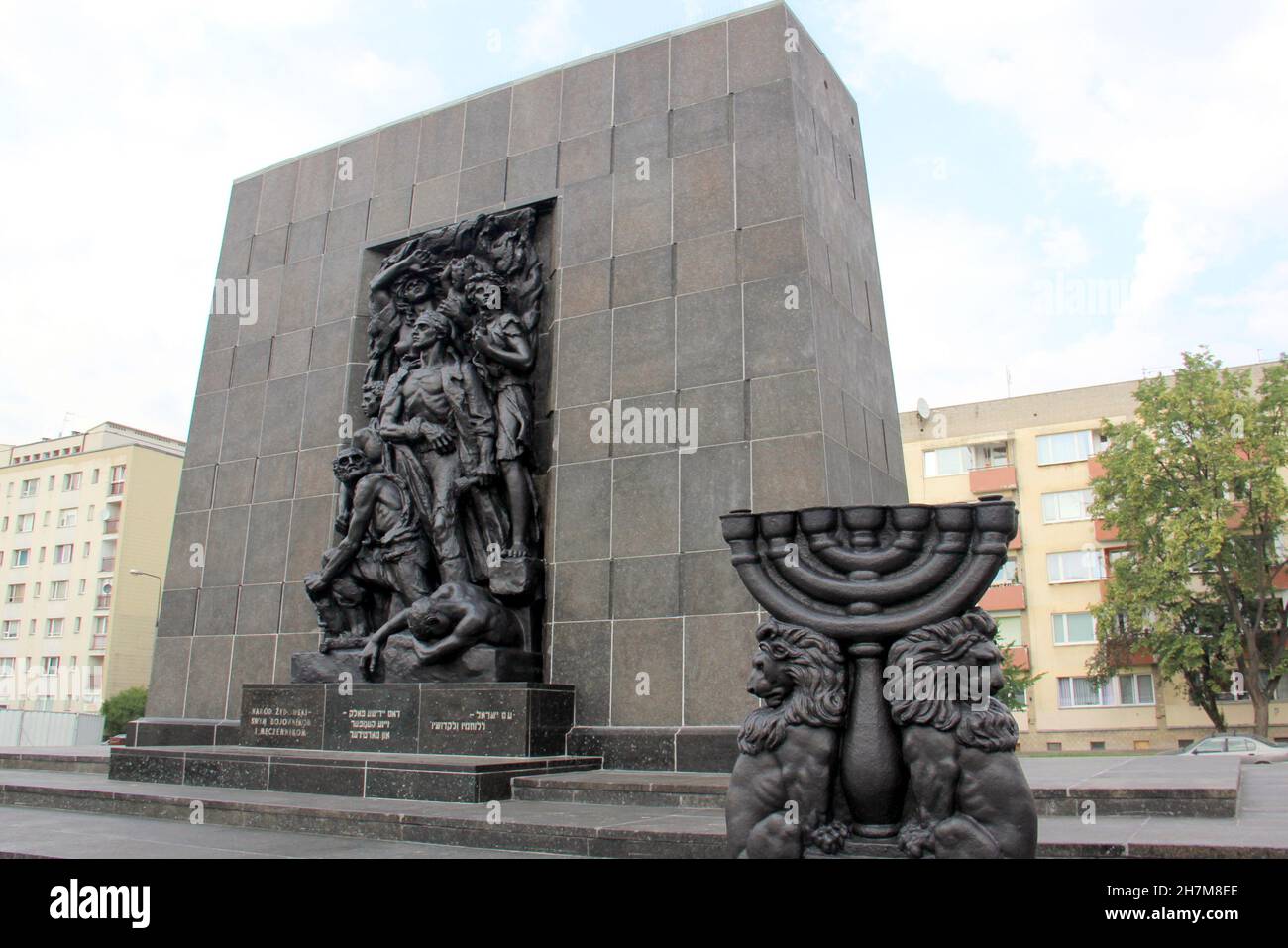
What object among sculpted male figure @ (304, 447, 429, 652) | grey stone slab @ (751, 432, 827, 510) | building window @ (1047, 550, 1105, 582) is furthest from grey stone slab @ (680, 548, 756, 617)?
building window @ (1047, 550, 1105, 582)

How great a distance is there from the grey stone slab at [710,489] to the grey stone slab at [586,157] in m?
4.07

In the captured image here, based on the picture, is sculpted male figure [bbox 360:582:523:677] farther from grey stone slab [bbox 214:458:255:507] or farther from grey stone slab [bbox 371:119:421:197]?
grey stone slab [bbox 371:119:421:197]

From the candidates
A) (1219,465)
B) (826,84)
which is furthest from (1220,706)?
(826,84)

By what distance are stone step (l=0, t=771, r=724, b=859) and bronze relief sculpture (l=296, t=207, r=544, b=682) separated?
213 centimetres

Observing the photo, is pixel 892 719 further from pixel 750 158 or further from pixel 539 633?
pixel 750 158

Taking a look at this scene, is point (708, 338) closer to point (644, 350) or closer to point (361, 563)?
point (644, 350)

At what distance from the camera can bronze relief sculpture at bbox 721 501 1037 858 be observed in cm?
449

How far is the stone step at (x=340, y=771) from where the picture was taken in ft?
28.2

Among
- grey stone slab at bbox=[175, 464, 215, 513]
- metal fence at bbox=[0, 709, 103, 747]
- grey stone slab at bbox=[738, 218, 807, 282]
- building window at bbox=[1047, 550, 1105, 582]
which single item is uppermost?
building window at bbox=[1047, 550, 1105, 582]

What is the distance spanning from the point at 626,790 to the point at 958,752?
4612 mm

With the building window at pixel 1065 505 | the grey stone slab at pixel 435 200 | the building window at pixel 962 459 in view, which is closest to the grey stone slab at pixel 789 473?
the grey stone slab at pixel 435 200

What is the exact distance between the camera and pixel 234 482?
45.9ft

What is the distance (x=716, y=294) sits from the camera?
10758 millimetres
